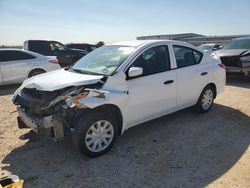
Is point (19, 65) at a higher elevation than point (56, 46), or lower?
lower

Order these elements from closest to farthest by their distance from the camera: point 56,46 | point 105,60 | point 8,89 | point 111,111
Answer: point 111,111, point 105,60, point 8,89, point 56,46

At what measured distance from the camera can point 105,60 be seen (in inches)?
187

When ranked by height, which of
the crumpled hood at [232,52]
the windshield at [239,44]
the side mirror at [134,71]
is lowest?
the crumpled hood at [232,52]

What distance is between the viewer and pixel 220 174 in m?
3.54

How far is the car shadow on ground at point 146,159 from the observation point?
3428 millimetres

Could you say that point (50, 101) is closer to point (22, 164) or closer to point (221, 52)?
point (22, 164)

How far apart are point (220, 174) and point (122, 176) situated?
1.29m

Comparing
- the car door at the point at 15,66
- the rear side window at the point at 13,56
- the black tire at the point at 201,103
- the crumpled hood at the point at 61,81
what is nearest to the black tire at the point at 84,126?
the crumpled hood at the point at 61,81

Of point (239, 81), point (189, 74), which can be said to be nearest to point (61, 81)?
point (189, 74)

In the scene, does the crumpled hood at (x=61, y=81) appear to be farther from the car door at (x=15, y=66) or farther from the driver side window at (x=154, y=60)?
the car door at (x=15, y=66)

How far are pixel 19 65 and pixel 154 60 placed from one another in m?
6.25

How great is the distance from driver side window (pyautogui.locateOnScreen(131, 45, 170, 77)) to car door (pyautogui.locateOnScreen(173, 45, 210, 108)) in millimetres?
287

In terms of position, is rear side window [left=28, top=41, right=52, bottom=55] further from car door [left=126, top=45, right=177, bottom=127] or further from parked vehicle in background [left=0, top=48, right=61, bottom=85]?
car door [left=126, top=45, right=177, bottom=127]

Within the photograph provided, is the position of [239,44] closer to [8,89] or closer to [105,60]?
[105,60]
